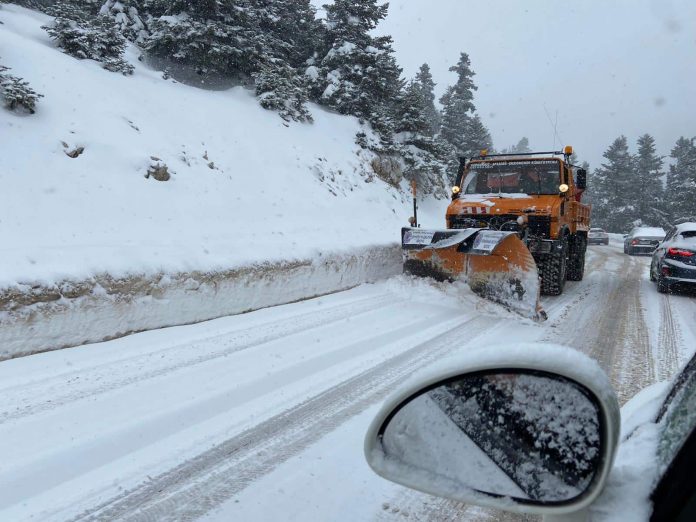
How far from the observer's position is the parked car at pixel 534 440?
102 cm

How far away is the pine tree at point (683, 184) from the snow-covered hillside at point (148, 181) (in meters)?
40.8

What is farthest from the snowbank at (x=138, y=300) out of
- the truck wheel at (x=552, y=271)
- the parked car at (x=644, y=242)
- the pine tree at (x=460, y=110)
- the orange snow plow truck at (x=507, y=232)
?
the pine tree at (x=460, y=110)

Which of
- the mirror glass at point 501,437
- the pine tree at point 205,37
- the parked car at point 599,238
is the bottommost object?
the parked car at point 599,238

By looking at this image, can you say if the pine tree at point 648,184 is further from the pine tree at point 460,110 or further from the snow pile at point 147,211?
the snow pile at point 147,211

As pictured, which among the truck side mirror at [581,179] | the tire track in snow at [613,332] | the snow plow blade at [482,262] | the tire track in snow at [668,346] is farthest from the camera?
the truck side mirror at [581,179]

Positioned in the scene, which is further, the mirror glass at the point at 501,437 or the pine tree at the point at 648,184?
the pine tree at the point at 648,184

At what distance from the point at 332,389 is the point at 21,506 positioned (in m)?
2.30

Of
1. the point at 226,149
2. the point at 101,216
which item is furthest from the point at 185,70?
the point at 101,216

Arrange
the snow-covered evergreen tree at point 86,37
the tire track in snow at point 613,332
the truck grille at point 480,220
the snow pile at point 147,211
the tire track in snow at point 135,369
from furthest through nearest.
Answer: the snow-covered evergreen tree at point 86,37
the truck grille at point 480,220
the snow pile at point 147,211
the tire track in snow at point 613,332
the tire track in snow at point 135,369

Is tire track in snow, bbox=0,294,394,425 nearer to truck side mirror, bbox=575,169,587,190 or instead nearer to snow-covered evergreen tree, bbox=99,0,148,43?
truck side mirror, bbox=575,169,587,190

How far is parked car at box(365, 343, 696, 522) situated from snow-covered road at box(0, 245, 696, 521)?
144 centimetres

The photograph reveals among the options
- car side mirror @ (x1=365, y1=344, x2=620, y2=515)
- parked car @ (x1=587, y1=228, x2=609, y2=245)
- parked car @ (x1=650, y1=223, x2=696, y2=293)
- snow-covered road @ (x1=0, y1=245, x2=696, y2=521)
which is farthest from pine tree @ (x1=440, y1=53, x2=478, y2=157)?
car side mirror @ (x1=365, y1=344, x2=620, y2=515)

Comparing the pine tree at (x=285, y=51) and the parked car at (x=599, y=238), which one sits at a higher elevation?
the pine tree at (x=285, y=51)

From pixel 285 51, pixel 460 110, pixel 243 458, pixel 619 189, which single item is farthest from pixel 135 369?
pixel 619 189
